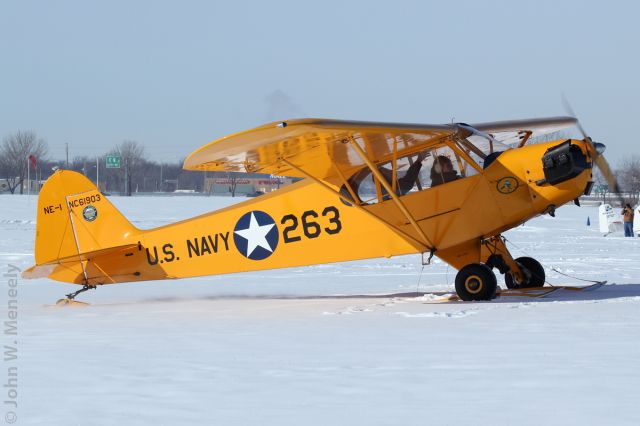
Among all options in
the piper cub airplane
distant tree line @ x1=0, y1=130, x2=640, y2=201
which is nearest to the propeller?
the piper cub airplane

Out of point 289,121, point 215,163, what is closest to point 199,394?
point 289,121

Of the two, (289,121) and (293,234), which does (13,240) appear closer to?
(293,234)

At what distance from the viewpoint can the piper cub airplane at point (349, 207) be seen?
411 inches

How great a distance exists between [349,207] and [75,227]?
4.33 metres

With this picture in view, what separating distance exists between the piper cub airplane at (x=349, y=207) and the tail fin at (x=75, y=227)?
0.05ft

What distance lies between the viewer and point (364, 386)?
5391mm

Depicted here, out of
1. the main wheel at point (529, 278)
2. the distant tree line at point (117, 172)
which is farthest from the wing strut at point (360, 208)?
the distant tree line at point (117, 172)

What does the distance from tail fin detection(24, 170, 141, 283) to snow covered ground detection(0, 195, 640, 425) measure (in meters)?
0.70

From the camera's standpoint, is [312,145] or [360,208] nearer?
[312,145]

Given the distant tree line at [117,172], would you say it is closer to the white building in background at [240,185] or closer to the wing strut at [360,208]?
the white building in background at [240,185]

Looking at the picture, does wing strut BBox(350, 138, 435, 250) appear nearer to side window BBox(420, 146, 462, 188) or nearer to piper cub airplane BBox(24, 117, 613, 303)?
piper cub airplane BBox(24, 117, 613, 303)

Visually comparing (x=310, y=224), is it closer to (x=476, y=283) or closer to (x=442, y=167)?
(x=442, y=167)

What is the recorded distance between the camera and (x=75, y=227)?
42.6ft

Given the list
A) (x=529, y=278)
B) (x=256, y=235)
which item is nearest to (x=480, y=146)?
(x=529, y=278)
